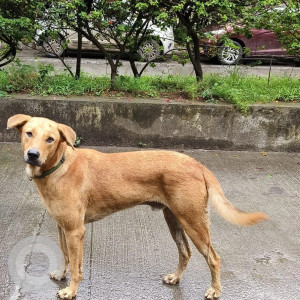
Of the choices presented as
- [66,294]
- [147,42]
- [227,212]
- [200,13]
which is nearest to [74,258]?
[66,294]

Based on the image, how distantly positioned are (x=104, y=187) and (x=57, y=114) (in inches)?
131

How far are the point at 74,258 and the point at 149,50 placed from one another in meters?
4.60

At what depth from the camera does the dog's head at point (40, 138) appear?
275 cm

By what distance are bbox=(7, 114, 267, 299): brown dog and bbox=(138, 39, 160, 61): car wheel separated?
4.06m

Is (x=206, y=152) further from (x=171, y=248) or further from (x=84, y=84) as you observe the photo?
(x=171, y=248)

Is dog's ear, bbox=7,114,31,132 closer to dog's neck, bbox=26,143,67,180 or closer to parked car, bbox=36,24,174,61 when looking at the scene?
dog's neck, bbox=26,143,67,180

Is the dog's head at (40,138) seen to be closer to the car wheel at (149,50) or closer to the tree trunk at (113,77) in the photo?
the tree trunk at (113,77)

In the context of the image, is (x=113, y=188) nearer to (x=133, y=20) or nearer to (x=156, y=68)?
(x=133, y=20)

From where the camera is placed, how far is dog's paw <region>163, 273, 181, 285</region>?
3.38 m

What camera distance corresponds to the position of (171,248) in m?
3.85

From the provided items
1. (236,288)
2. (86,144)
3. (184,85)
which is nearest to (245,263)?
(236,288)

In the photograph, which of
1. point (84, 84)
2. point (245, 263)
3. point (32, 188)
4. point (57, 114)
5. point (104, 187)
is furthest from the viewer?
point (84, 84)

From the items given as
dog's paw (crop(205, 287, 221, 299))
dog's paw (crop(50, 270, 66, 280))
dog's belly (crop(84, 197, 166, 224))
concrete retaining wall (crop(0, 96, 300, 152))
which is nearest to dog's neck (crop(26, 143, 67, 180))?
dog's belly (crop(84, 197, 166, 224))

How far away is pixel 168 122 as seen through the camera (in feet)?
20.7
